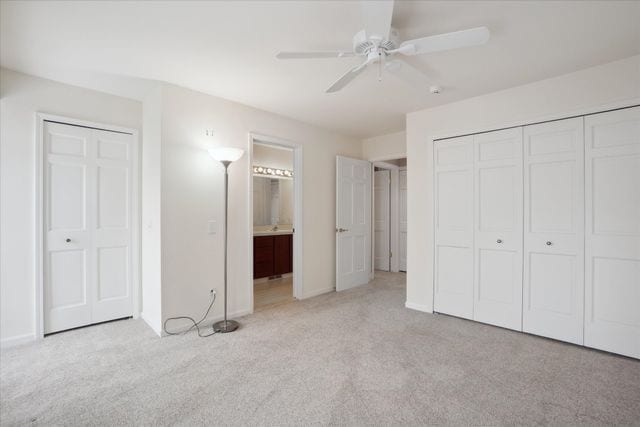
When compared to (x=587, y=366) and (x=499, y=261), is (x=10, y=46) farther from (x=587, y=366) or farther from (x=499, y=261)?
(x=587, y=366)

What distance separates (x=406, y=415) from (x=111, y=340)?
2.64 m

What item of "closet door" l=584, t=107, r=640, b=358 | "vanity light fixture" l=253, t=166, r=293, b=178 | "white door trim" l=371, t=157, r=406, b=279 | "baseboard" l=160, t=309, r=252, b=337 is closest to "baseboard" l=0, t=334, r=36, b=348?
"baseboard" l=160, t=309, r=252, b=337

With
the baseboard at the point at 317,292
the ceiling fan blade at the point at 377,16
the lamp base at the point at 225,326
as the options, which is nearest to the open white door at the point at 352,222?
the baseboard at the point at 317,292

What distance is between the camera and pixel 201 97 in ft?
10.3

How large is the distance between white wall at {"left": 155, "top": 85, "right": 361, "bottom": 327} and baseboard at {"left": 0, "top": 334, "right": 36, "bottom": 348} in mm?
1159

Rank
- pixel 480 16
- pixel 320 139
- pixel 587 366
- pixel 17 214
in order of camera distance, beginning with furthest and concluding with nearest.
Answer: pixel 320 139
pixel 17 214
pixel 587 366
pixel 480 16

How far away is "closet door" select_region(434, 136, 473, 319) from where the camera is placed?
3320mm

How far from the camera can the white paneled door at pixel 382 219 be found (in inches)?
242

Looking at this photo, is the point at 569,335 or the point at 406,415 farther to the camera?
the point at 569,335

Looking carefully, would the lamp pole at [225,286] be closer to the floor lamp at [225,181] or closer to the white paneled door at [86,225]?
the floor lamp at [225,181]

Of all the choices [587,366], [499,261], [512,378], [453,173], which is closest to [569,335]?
[587,366]

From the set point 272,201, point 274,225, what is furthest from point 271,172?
point 274,225

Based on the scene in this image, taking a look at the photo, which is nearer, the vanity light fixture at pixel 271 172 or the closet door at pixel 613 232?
the closet door at pixel 613 232

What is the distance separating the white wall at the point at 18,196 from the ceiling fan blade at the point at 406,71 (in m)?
3.13
